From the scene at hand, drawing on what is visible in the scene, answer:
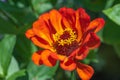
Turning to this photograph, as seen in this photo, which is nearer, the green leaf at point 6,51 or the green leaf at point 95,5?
the green leaf at point 6,51

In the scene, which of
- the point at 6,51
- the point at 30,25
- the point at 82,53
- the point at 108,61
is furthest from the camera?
the point at 108,61

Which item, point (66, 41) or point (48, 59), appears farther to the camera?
point (66, 41)

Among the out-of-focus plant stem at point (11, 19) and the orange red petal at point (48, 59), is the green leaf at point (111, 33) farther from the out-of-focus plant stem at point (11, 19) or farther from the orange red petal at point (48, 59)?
the orange red petal at point (48, 59)

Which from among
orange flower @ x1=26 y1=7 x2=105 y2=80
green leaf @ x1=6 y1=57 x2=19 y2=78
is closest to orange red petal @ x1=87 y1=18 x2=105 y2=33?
orange flower @ x1=26 y1=7 x2=105 y2=80

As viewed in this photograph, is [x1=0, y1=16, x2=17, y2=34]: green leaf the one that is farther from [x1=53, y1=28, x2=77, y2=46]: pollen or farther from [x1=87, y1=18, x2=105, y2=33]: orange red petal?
[x1=87, y1=18, x2=105, y2=33]: orange red petal

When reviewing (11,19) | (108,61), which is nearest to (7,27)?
(11,19)

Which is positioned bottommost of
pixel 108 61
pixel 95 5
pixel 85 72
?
pixel 108 61

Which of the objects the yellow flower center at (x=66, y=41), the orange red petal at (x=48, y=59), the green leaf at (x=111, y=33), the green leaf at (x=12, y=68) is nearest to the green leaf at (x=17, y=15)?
the green leaf at (x=12, y=68)

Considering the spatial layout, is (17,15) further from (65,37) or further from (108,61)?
(108,61)
